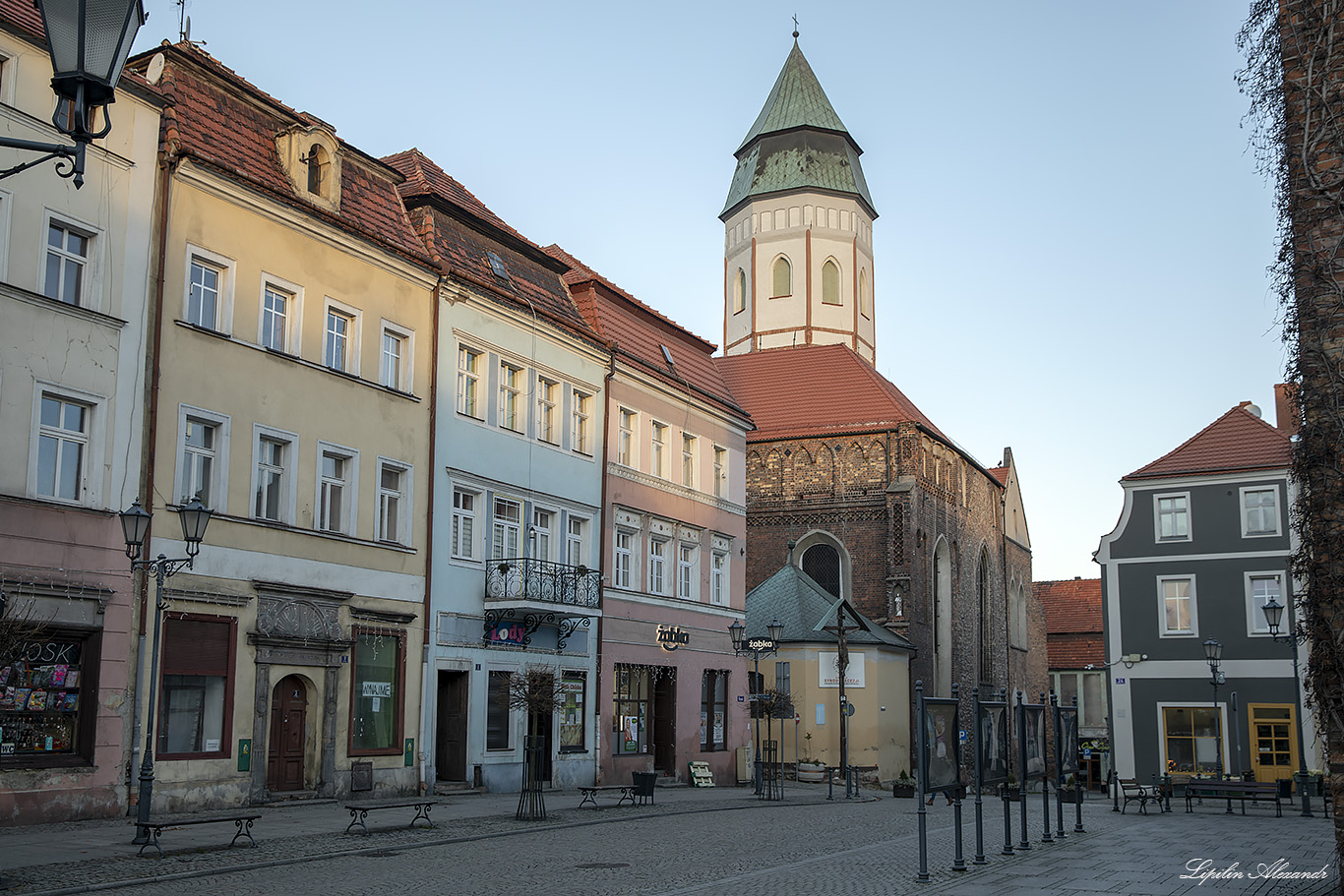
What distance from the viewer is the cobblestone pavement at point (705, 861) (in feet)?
43.2

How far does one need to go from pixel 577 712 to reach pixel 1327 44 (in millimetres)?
22279

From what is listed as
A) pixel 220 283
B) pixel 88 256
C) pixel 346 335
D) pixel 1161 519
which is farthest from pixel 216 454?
pixel 1161 519

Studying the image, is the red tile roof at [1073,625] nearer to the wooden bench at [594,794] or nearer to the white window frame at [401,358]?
the wooden bench at [594,794]

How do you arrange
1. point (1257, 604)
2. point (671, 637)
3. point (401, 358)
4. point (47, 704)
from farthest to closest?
point (1257, 604), point (671, 637), point (401, 358), point (47, 704)

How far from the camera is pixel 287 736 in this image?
2269 centimetres

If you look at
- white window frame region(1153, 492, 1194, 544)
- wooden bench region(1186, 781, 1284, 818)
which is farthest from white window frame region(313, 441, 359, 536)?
white window frame region(1153, 492, 1194, 544)

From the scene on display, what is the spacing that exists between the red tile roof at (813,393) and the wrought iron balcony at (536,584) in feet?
85.7

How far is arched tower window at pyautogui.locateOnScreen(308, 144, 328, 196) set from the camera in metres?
24.9

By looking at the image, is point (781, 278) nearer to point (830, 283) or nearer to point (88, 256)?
point (830, 283)

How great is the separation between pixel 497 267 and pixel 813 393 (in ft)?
94.8

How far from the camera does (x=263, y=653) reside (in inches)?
867

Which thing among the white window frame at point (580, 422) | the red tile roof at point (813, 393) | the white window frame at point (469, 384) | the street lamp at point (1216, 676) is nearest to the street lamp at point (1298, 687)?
the street lamp at point (1216, 676)

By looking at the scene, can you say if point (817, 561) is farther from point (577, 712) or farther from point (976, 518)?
point (577, 712)

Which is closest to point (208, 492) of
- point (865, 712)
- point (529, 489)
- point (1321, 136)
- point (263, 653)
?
point (263, 653)
